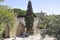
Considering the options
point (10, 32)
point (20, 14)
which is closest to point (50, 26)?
point (10, 32)

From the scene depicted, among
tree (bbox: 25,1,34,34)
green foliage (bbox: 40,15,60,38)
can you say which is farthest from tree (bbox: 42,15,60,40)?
tree (bbox: 25,1,34,34)

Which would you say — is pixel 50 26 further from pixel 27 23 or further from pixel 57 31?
pixel 27 23

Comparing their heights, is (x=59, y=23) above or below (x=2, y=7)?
below

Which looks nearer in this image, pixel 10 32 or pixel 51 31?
pixel 51 31

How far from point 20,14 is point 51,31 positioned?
23.3 m

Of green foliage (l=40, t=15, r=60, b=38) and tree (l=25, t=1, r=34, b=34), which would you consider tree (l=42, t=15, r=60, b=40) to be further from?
tree (l=25, t=1, r=34, b=34)

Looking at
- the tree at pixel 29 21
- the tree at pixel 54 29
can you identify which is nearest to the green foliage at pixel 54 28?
the tree at pixel 54 29

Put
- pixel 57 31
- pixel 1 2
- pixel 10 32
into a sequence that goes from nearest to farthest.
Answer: pixel 1 2 → pixel 57 31 → pixel 10 32

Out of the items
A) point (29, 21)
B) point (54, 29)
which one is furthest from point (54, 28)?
point (29, 21)

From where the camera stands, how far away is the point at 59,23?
12.7 meters

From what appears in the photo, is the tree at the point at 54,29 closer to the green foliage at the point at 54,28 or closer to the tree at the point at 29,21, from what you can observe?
the green foliage at the point at 54,28

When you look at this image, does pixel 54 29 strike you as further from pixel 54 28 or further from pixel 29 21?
pixel 29 21

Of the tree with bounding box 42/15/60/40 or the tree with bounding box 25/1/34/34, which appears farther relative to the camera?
the tree with bounding box 25/1/34/34

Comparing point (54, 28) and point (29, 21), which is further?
point (29, 21)
